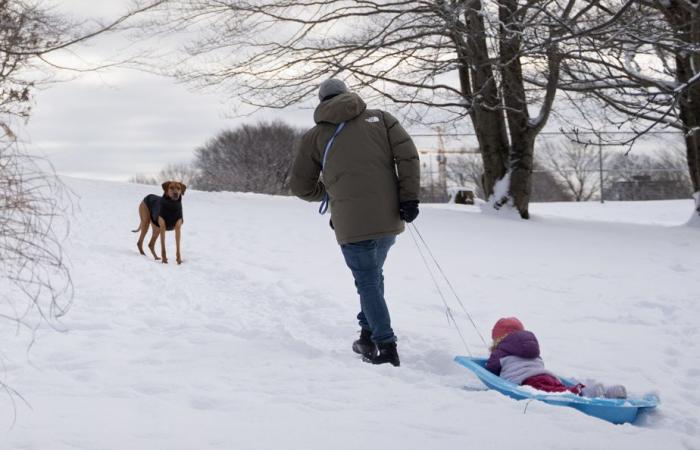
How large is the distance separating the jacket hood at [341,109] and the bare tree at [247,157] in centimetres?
3746

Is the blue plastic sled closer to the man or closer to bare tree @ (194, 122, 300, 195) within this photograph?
the man

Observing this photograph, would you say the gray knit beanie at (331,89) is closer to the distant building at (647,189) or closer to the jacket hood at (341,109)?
the jacket hood at (341,109)

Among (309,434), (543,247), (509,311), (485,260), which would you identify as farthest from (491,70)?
(309,434)

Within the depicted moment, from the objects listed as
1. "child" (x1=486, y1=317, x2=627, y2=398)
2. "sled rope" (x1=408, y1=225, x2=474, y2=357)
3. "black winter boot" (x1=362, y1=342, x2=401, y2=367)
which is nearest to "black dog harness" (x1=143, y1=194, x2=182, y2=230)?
"sled rope" (x1=408, y1=225, x2=474, y2=357)

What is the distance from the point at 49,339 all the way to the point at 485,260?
6.90 m

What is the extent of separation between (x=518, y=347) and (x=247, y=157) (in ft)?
140

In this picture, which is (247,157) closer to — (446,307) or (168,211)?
(168,211)

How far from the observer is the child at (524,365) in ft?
15.6

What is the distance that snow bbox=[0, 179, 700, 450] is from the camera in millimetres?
3873

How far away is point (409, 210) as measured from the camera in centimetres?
541

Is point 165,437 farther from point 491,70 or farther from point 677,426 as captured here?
point 491,70

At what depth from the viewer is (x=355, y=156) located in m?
5.43

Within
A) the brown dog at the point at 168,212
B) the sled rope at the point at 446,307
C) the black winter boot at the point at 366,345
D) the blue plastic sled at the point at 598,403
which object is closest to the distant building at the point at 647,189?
the sled rope at the point at 446,307

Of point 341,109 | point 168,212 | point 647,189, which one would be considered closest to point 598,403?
point 341,109
